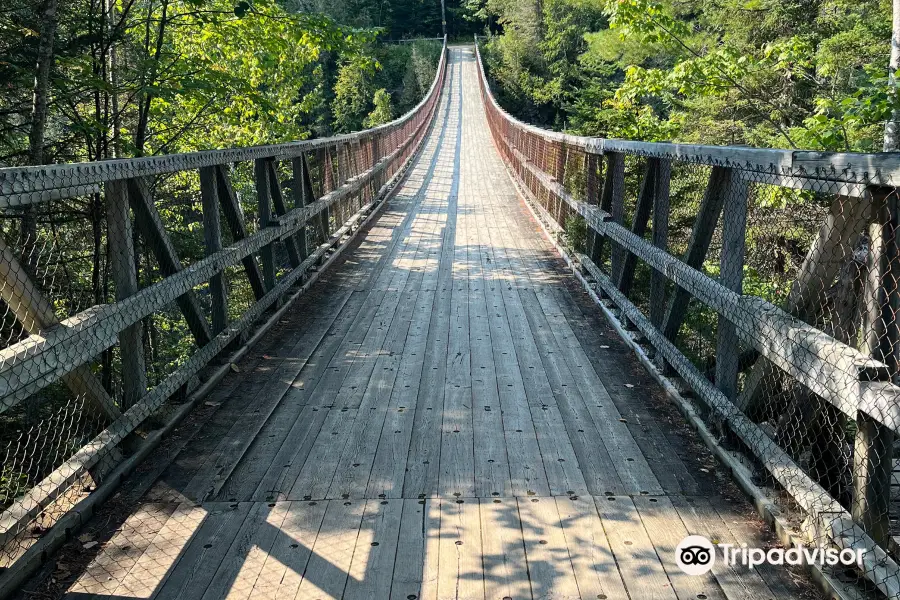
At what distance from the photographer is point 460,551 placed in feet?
9.38

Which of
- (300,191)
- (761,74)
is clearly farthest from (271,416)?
(761,74)

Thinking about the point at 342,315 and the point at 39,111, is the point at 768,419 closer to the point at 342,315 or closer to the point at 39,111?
the point at 342,315

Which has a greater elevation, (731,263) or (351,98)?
(351,98)

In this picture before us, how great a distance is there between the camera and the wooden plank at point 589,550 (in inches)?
104

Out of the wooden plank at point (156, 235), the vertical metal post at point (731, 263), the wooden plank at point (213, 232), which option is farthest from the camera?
the wooden plank at point (213, 232)

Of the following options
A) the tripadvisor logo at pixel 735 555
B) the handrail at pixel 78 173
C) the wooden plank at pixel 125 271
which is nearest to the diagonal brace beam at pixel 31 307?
the handrail at pixel 78 173

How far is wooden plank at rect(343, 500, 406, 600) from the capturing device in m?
2.64

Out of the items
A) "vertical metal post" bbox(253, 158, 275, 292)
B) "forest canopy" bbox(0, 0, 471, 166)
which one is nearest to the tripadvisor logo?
"vertical metal post" bbox(253, 158, 275, 292)

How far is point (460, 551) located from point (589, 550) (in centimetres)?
47

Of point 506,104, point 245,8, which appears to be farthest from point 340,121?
point 245,8

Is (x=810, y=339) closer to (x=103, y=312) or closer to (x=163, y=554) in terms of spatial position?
(x=163, y=554)

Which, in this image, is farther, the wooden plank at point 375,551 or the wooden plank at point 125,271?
the wooden plank at point 125,271

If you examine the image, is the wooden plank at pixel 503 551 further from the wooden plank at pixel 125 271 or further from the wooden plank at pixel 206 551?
the wooden plank at pixel 125 271

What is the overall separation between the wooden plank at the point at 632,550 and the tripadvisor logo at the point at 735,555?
11cm
